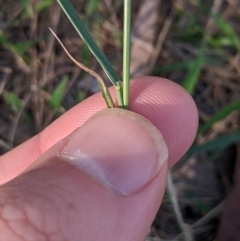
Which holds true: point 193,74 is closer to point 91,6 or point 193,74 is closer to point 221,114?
point 221,114

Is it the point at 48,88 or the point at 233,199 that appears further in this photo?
the point at 48,88

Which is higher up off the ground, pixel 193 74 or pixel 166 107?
pixel 166 107

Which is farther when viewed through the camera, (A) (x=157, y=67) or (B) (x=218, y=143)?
(A) (x=157, y=67)

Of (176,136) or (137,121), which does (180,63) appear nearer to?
(176,136)

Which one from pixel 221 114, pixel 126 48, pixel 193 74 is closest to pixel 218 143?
pixel 221 114

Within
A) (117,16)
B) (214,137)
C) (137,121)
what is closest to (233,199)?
(214,137)

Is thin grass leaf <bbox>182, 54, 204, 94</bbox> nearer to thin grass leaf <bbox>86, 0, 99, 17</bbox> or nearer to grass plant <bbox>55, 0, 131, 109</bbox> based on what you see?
thin grass leaf <bbox>86, 0, 99, 17</bbox>

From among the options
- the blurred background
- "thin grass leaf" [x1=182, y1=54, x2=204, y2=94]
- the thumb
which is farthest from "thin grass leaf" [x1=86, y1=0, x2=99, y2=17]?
the thumb
